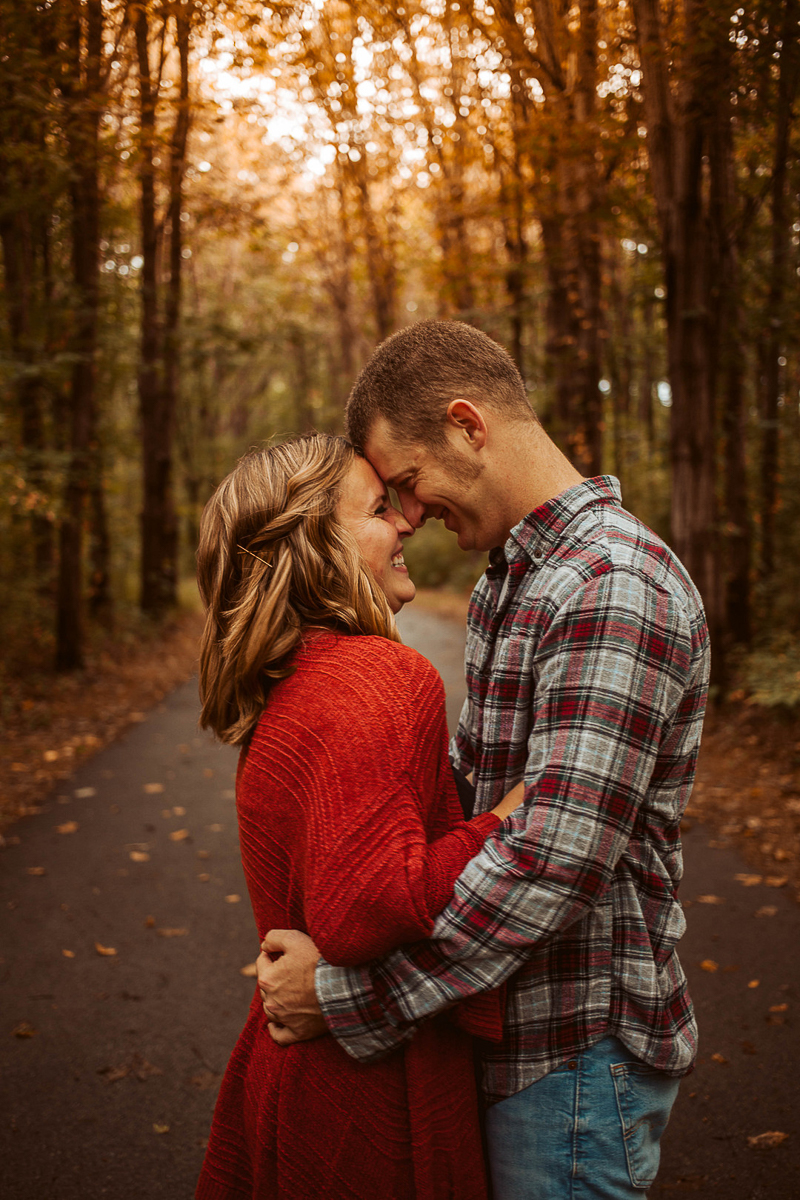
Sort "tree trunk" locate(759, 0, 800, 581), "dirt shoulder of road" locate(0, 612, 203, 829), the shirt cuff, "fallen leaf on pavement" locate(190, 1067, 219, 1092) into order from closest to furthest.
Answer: the shirt cuff < "fallen leaf on pavement" locate(190, 1067, 219, 1092) < "tree trunk" locate(759, 0, 800, 581) < "dirt shoulder of road" locate(0, 612, 203, 829)

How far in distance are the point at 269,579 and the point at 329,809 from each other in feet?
1.78

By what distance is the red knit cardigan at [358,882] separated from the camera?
1432mm

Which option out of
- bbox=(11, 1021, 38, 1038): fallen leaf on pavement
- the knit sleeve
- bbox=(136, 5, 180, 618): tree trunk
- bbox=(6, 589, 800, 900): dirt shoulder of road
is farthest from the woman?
bbox=(136, 5, 180, 618): tree trunk

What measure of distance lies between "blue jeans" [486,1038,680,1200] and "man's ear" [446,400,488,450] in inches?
51.5

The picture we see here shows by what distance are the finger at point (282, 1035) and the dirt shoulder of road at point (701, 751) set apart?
4.62m

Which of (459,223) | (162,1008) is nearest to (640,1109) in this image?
(162,1008)

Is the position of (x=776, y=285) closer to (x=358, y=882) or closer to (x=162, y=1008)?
(x=162, y=1008)

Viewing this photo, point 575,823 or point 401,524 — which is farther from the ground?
point 401,524

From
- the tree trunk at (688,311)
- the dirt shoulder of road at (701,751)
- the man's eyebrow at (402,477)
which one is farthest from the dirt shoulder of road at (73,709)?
the tree trunk at (688,311)

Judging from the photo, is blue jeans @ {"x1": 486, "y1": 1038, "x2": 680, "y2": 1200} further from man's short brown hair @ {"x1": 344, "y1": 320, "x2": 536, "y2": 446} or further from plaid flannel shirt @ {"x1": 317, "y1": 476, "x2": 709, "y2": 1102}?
man's short brown hair @ {"x1": 344, "y1": 320, "x2": 536, "y2": 446}

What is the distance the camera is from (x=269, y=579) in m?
1.78

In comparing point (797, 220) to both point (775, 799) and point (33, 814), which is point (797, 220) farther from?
point (33, 814)

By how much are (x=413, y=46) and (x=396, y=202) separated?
5120 millimetres

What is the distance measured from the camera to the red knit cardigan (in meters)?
1.43
